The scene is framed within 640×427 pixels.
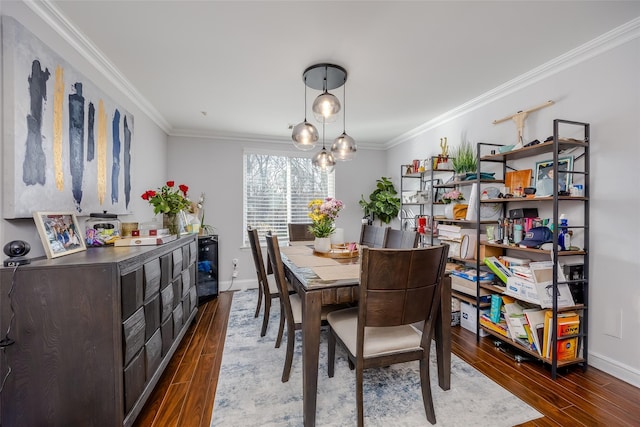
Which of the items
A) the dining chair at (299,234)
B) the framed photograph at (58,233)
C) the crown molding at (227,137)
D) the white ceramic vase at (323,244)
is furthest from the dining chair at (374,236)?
the framed photograph at (58,233)

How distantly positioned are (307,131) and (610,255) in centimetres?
243

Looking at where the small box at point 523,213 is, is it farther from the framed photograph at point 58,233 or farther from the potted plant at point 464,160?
the framed photograph at point 58,233

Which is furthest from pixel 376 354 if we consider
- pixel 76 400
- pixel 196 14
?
pixel 196 14

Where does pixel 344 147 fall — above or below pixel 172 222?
above

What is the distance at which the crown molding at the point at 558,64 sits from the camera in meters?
1.85

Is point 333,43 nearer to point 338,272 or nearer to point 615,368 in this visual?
point 338,272

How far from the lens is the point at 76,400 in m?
1.30

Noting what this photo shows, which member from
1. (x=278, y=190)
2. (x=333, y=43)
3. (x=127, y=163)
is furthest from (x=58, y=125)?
(x=278, y=190)

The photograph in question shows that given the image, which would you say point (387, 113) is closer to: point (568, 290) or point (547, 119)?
point (547, 119)

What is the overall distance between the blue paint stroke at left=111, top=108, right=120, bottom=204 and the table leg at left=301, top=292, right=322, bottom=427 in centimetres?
199

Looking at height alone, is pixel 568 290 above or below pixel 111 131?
below

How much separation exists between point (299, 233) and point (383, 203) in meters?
1.55

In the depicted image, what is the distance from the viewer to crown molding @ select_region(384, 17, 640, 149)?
72.9 inches

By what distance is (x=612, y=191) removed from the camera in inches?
76.9
